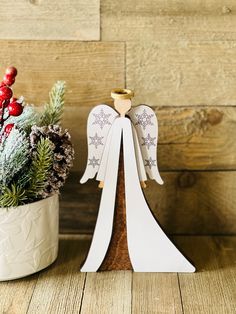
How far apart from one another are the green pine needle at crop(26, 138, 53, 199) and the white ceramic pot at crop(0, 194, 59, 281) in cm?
3

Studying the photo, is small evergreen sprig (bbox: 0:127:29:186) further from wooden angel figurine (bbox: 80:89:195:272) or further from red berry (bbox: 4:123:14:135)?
wooden angel figurine (bbox: 80:89:195:272)

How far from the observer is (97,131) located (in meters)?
1.15

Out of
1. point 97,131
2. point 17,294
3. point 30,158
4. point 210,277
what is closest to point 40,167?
point 30,158

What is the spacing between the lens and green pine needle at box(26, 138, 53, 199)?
108 cm

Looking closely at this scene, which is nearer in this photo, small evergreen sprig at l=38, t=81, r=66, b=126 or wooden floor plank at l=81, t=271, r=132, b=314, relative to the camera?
wooden floor plank at l=81, t=271, r=132, b=314

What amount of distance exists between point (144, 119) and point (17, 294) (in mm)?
388

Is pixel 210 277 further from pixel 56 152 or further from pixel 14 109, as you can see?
pixel 14 109

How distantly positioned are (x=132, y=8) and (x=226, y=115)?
288 millimetres

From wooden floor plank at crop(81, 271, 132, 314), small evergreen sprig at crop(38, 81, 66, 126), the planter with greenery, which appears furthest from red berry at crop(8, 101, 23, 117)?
wooden floor plank at crop(81, 271, 132, 314)

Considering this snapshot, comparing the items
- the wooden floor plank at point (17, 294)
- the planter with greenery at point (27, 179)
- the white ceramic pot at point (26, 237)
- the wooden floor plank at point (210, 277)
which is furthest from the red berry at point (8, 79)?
the wooden floor plank at point (210, 277)

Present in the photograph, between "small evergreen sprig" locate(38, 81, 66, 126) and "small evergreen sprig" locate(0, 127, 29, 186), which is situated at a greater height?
"small evergreen sprig" locate(38, 81, 66, 126)

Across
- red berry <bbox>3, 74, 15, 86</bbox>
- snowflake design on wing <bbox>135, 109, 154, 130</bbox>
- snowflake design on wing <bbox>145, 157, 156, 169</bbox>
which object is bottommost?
snowflake design on wing <bbox>145, 157, 156, 169</bbox>

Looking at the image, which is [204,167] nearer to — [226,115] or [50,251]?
[226,115]

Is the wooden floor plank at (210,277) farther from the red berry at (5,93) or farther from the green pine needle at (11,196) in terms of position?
the red berry at (5,93)
